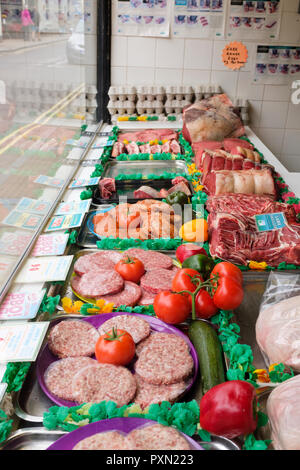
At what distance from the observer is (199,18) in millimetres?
4145

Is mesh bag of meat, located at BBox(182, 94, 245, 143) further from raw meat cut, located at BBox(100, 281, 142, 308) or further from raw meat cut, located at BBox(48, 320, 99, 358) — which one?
raw meat cut, located at BBox(48, 320, 99, 358)

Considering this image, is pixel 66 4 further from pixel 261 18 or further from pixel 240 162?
pixel 261 18

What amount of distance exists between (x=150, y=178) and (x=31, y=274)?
1343mm

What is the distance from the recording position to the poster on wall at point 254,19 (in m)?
4.12

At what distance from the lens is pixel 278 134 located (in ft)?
Answer: 15.3

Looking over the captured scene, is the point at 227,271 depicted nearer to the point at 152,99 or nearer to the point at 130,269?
the point at 130,269

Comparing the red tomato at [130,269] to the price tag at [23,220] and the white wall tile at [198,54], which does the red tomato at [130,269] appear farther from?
the white wall tile at [198,54]

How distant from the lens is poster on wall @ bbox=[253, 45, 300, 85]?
429 centimetres

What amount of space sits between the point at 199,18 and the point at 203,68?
0.45 metres

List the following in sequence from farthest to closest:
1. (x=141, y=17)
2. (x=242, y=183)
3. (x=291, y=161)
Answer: (x=291, y=161)
(x=141, y=17)
(x=242, y=183)

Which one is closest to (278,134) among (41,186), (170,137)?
(170,137)

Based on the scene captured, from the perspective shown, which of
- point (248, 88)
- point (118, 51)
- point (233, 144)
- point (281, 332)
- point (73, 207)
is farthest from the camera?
point (248, 88)

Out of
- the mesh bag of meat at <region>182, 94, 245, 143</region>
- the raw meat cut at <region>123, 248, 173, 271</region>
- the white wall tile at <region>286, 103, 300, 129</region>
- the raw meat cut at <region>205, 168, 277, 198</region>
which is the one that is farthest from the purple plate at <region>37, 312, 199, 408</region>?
the white wall tile at <region>286, 103, 300, 129</region>

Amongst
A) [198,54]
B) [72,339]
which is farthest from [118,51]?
[72,339]
